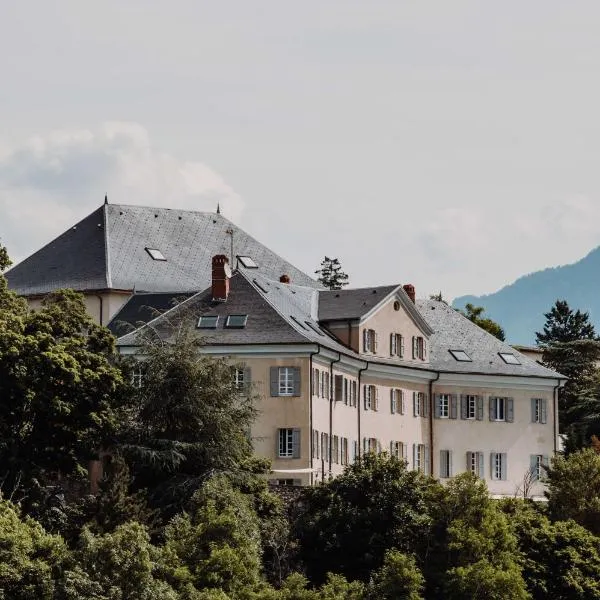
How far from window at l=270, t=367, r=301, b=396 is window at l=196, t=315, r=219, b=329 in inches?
145

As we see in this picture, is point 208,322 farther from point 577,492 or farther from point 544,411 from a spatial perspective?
point 544,411

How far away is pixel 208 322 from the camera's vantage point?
8381 centimetres

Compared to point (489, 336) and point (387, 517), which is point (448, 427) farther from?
point (387, 517)

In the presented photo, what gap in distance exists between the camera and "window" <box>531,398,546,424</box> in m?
97.2

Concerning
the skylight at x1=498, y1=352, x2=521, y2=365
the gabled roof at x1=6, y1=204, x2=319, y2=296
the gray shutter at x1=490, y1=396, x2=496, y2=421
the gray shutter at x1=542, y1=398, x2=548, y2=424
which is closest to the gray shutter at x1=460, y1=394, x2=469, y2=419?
the gray shutter at x1=490, y1=396, x2=496, y2=421

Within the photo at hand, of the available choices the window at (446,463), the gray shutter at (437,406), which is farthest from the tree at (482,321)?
the window at (446,463)

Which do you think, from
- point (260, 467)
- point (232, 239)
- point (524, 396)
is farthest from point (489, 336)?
point (260, 467)

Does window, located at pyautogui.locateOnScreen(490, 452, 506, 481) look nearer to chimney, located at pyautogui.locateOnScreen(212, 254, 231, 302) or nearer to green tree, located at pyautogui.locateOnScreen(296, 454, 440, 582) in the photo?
chimney, located at pyautogui.locateOnScreen(212, 254, 231, 302)

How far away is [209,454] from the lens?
7088 cm

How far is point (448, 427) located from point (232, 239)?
15.9 meters

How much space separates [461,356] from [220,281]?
16.8 metres

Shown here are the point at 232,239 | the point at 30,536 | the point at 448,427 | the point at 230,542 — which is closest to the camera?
the point at 30,536

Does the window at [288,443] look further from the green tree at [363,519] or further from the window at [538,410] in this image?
the window at [538,410]

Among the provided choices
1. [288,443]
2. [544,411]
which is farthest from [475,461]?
[288,443]
